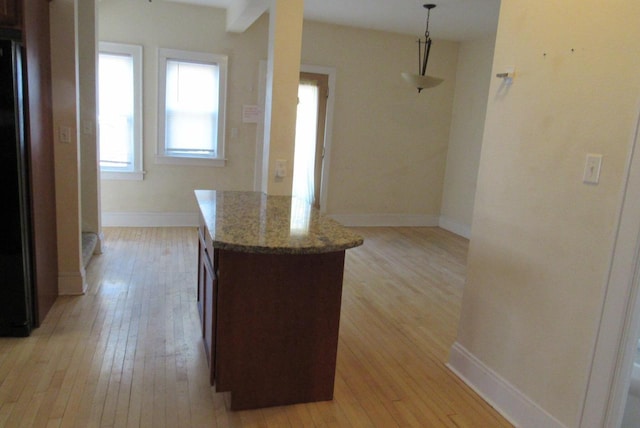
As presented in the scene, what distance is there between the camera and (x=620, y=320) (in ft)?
5.65

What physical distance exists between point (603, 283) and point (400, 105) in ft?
15.8

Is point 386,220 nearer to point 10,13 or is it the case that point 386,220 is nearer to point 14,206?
point 14,206

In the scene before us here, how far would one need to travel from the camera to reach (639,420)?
2318 mm

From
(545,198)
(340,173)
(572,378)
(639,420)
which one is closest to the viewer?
(572,378)

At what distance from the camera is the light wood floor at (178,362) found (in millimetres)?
2085

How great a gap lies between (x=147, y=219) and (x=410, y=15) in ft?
12.7

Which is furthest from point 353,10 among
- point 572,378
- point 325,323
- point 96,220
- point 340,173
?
point 572,378

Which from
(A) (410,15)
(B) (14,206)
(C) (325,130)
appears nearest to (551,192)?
(B) (14,206)

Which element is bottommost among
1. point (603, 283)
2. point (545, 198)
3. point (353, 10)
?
point (603, 283)

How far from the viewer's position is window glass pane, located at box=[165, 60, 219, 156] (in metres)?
5.30

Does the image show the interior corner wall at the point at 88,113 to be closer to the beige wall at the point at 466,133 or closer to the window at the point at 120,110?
the window at the point at 120,110

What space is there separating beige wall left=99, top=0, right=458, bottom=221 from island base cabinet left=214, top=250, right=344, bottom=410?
382 centimetres

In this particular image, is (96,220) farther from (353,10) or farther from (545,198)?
(545,198)

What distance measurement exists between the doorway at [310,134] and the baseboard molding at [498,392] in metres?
3.68
